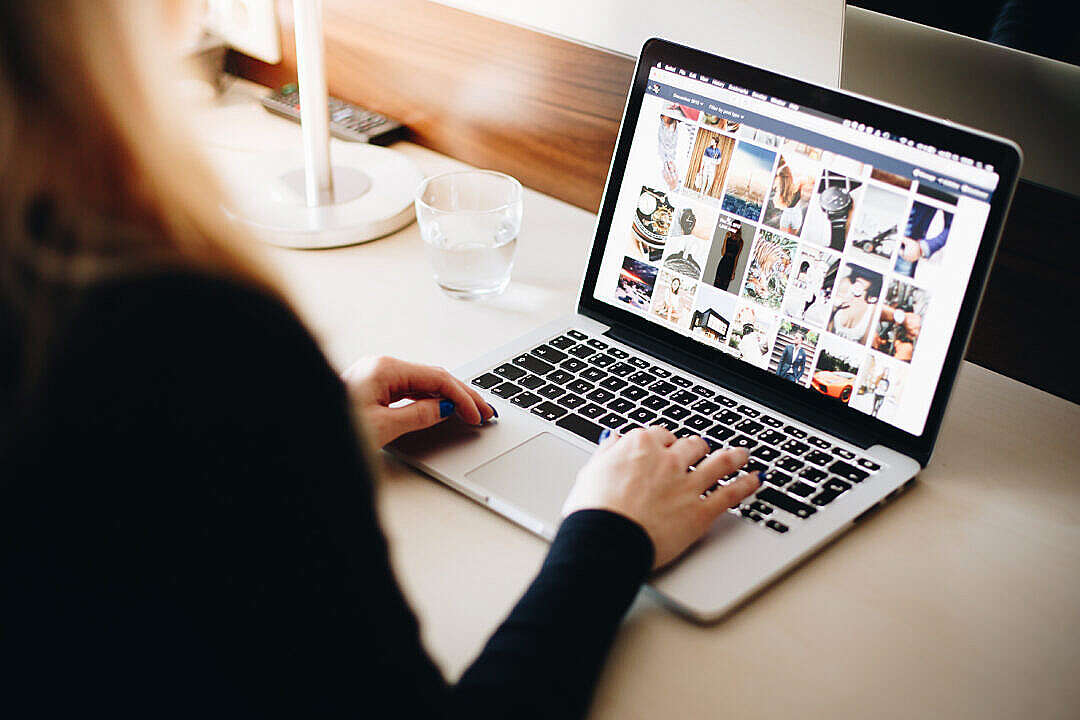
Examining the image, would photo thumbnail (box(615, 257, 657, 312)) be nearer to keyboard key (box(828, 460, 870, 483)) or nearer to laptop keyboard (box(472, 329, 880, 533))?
laptop keyboard (box(472, 329, 880, 533))

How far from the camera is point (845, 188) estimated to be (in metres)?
0.79

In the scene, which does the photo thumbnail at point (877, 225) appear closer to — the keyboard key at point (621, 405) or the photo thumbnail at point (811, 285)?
the photo thumbnail at point (811, 285)

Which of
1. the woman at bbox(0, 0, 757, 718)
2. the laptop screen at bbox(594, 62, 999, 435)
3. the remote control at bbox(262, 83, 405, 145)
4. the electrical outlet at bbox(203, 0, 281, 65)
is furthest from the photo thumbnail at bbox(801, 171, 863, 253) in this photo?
the electrical outlet at bbox(203, 0, 281, 65)

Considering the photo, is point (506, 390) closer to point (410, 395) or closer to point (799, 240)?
point (410, 395)

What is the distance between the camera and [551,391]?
86 centimetres

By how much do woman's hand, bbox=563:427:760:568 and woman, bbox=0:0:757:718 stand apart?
228mm

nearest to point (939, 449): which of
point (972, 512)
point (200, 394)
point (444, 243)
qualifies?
point (972, 512)

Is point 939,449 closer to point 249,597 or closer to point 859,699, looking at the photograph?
point 859,699

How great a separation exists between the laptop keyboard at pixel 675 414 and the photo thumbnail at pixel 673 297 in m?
0.05

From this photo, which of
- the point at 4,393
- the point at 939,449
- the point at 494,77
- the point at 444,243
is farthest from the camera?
the point at 494,77

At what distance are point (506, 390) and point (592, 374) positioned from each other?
84 millimetres

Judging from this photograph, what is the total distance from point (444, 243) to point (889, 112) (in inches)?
19.0

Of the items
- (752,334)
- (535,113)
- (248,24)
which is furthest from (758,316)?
(248,24)

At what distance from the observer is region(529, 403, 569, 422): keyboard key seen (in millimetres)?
830
